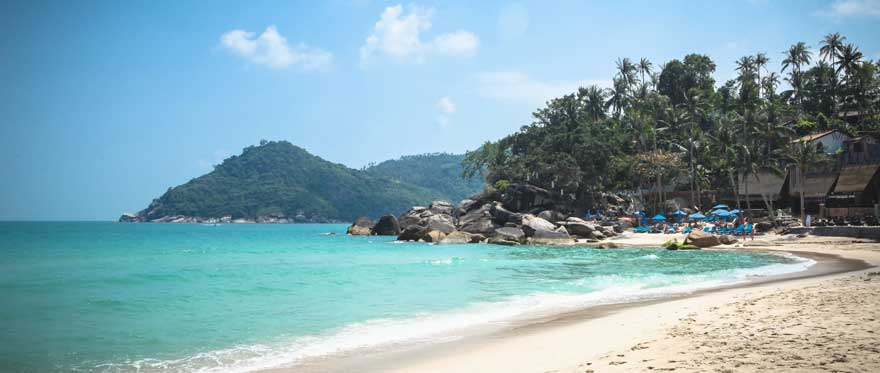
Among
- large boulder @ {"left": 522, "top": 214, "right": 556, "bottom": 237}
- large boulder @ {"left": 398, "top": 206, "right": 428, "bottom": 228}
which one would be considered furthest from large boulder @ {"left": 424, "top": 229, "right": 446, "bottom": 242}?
large boulder @ {"left": 398, "top": 206, "right": 428, "bottom": 228}

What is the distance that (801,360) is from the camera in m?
5.62

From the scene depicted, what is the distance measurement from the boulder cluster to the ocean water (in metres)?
17.0

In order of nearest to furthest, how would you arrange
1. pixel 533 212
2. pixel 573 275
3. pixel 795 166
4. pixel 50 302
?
pixel 50 302
pixel 573 275
pixel 795 166
pixel 533 212

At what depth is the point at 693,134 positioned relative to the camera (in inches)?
2014

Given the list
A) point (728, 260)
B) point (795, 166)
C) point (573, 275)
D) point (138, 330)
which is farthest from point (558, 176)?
point (138, 330)

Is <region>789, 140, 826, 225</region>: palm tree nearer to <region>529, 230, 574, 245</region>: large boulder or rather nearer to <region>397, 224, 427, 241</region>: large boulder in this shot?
<region>529, 230, 574, 245</region>: large boulder

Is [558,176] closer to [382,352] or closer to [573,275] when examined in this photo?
[573,275]

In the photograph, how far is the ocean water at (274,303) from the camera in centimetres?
859

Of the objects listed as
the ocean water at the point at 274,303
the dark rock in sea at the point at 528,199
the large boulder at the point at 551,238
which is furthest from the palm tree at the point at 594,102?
the ocean water at the point at 274,303

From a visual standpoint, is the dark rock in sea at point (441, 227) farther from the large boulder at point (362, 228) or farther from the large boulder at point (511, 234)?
the large boulder at point (362, 228)

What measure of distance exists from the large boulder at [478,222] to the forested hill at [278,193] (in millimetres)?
110013

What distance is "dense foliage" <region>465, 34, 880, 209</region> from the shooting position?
151ft

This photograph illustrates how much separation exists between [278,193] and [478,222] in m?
118

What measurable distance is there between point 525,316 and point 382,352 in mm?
4013
